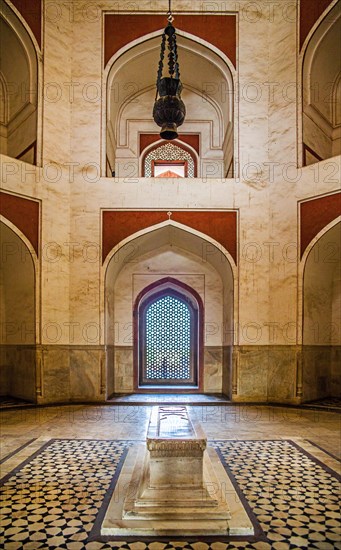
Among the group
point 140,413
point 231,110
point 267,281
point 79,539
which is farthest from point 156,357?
point 79,539

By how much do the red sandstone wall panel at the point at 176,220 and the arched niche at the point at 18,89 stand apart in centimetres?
146

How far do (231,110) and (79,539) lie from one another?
A: 21.0ft

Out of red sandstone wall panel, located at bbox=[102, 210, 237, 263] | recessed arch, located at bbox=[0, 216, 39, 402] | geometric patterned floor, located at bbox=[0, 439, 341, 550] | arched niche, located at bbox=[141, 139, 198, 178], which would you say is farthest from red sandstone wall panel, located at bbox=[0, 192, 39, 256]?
geometric patterned floor, located at bbox=[0, 439, 341, 550]

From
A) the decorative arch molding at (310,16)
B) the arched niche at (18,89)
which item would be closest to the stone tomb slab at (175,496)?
the arched niche at (18,89)

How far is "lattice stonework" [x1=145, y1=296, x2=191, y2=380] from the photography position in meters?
8.04

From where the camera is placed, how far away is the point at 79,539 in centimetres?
254

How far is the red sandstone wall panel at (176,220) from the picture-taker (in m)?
6.93

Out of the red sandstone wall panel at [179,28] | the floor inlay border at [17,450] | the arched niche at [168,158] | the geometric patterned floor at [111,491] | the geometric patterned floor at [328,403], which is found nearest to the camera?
the geometric patterned floor at [111,491]

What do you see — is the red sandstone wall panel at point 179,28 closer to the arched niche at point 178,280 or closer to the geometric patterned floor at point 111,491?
the arched niche at point 178,280

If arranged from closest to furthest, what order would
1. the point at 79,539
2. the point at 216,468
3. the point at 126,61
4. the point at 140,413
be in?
1. the point at 79,539
2. the point at 216,468
3. the point at 140,413
4. the point at 126,61

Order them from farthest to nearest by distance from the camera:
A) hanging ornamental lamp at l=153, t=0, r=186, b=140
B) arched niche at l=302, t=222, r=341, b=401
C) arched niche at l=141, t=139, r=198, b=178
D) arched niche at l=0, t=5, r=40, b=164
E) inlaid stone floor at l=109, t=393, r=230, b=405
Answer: arched niche at l=141, t=139, r=198, b=178, inlaid stone floor at l=109, t=393, r=230, b=405, arched niche at l=0, t=5, r=40, b=164, arched niche at l=302, t=222, r=341, b=401, hanging ornamental lamp at l=153, t=0, r=186, b=140

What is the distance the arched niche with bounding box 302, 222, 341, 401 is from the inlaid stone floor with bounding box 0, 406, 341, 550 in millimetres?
885

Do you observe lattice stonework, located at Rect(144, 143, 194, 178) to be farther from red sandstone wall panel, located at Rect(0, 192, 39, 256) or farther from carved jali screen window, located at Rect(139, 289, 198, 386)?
red sandstone wall panel, located at Rect(0, 192, 39, 256)

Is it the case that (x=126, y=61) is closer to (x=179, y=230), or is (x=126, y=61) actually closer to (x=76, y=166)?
(x=76, y=166)
